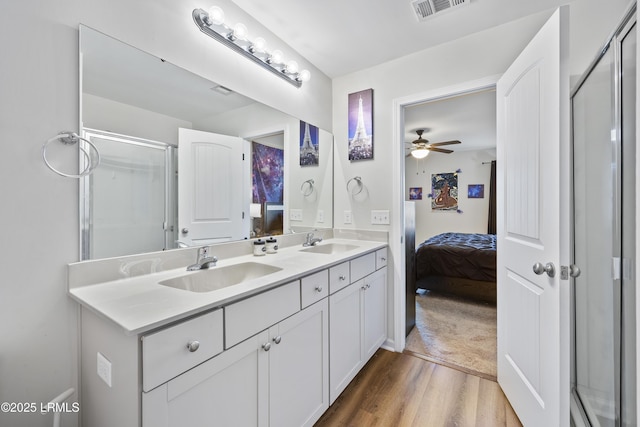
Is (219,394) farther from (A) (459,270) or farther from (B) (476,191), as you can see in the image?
(B) (476,191)

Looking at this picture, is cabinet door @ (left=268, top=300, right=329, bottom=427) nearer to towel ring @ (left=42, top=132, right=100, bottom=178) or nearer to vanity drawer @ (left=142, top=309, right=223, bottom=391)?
vanity drawer @ (left=142, top=309, right=223, bottom=391)

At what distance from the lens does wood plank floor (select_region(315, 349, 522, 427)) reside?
→ 1493 mm

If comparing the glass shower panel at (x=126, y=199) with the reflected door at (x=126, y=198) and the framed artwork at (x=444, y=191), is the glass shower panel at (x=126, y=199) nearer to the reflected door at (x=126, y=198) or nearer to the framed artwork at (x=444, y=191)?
the reflected door at (x=126, y=198)

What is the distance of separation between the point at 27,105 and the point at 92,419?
1115mm

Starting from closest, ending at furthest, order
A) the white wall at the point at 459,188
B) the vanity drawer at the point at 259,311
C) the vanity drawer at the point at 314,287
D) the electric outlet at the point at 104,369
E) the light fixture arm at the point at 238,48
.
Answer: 1. the electric outlet at the point at 104,369
2. the vanity drawer at the point at 259,311
3. the vanity drawer at the point at 314,287
4. the light fixture arm at the point at 238,48
5. the white wall at the point at 459,188

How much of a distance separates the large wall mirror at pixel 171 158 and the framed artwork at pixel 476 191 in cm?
498

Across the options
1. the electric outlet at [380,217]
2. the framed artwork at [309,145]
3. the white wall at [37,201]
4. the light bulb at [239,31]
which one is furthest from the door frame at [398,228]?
the white wall at [37,201]

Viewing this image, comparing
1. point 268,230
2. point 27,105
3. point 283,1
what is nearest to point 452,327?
point 268,230

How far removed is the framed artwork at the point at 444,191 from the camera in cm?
598

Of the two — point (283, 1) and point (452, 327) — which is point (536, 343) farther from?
point (283, 1)

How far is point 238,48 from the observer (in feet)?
5.32

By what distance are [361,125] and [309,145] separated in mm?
493

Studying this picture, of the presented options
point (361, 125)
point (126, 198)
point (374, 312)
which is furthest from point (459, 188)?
point (126, 198)

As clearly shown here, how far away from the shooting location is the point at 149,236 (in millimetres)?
1289
